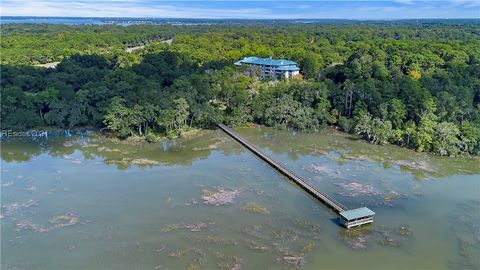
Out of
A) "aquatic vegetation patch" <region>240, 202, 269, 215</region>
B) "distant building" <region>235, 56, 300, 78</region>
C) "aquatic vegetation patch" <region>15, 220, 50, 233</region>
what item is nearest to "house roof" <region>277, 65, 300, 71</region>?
"distant building" <region>235, 56, 300, 78</region>

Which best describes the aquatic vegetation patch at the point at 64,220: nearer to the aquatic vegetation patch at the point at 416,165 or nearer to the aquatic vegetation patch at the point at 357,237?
the aquatic vegetation patch at the point at 357,237

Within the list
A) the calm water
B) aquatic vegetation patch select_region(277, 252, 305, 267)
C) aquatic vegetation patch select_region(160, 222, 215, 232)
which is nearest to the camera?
aquatic vegetation patch select_region(277, 252, 305, 267)

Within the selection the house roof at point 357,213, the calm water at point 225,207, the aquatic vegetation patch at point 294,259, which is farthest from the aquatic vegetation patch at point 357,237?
the aquatic vegetation patch at point 294,259

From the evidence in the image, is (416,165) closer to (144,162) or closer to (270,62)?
(144,162)

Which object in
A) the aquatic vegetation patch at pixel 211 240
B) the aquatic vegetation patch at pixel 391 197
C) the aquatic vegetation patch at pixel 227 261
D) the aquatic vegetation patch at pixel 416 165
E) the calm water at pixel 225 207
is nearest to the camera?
the aquatic vegetation patch at pixel 227 261

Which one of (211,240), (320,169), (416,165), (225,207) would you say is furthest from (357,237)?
(416,165)

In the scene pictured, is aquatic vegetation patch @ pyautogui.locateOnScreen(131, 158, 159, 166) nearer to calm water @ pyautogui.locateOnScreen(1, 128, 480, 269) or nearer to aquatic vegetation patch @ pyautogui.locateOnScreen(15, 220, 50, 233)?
calm water @ pyautogui.locateOnScreen(1, 128, 480, 269)
